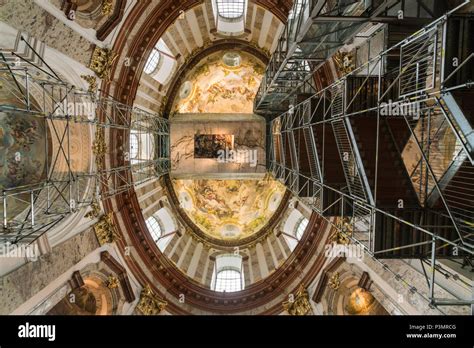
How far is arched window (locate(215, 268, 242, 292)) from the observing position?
1986 cm

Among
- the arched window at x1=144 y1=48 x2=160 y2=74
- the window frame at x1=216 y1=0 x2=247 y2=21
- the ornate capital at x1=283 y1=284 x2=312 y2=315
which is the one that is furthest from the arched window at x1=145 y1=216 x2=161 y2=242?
the window frame at x1=216 y1=0 x2=247 y2=21

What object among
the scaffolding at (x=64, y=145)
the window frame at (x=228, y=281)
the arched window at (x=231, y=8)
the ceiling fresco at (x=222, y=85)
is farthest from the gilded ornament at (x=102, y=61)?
the window frame at (x=228, y=281)

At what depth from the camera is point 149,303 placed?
51.4ft

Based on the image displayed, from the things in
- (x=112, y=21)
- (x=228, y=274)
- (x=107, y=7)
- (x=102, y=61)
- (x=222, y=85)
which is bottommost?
(x=228, y=274)

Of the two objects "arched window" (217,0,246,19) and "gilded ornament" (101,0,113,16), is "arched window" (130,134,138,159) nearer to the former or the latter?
"gilded ornament" (101,0,113,16)

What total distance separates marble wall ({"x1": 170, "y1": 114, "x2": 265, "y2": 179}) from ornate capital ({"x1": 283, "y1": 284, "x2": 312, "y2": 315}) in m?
8.00

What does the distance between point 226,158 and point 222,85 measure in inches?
203

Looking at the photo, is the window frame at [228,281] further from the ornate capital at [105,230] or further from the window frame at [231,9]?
the window frame at [231,9]

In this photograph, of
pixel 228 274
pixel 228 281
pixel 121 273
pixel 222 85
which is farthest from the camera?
pixel 222 85

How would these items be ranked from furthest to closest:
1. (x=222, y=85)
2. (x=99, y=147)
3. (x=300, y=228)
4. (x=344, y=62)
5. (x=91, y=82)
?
(x=222, y=85) < (x=300, y=228) < (x=99, y=147) < (x=344, y=62) < (x=91, y=82)

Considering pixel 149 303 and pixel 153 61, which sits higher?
pixel 153 61

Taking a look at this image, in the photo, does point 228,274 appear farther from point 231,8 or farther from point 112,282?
point 231,8

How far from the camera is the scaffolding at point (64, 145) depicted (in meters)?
9.89

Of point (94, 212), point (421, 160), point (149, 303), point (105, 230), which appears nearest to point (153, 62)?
point (94, 212)
